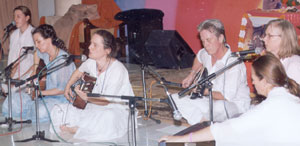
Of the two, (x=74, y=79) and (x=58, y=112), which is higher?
(x=74, y=79)

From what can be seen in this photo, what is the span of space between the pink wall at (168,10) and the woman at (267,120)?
235 inches

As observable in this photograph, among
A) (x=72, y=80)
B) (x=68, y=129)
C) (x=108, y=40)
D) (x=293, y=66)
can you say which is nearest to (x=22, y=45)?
(x=72, y=80)

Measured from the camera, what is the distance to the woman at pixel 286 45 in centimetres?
313

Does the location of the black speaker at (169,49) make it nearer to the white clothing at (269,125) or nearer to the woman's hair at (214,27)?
the woman's hair at (214,27)

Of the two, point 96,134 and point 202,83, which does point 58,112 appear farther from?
point 202,83

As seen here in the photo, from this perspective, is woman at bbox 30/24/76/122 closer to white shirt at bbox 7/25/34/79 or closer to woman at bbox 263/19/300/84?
white shirt at bbox 7/25/34/79

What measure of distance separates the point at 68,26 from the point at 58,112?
4959 mm

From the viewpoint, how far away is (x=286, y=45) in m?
3.17

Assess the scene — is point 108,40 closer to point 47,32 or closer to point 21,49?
point 47,32

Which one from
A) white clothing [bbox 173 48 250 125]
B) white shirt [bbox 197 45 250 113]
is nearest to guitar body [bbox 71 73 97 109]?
white clothing [bbox 173 48 250 125]

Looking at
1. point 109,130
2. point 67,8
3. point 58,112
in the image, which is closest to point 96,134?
point 109,130

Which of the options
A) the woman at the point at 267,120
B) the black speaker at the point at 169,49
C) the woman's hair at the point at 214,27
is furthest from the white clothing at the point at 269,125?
the black speaker at the point at 169,49

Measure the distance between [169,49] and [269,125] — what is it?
5.48 meters

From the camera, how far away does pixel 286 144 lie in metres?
2.07
